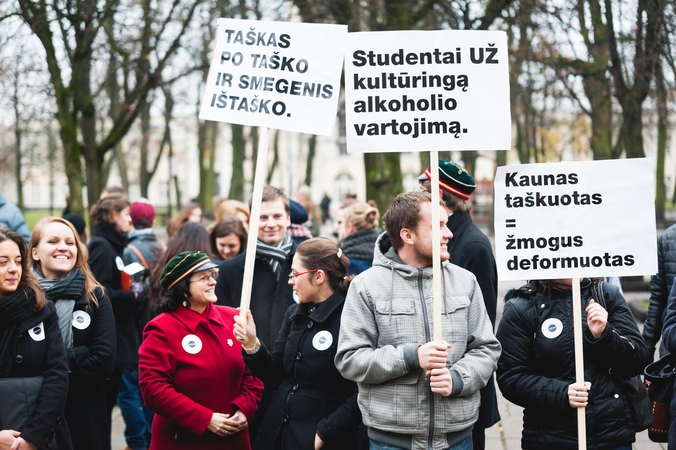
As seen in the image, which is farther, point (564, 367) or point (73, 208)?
point (73, 208)

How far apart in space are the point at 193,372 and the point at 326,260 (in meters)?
0.91

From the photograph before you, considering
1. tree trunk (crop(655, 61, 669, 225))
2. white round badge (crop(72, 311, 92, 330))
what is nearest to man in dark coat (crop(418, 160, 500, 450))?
white round badge (crop(72, 311, 92, 330))

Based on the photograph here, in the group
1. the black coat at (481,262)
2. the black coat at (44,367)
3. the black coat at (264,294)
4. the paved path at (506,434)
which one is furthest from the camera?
the paved path at (506,434)

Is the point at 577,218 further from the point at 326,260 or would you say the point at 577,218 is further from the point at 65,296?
the point at 65,296

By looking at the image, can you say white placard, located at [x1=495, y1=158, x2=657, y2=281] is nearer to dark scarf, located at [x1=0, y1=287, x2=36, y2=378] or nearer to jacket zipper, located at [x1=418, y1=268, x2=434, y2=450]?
jacket zipper, located at [x1=418, y1=268, x2=434, y2=450]

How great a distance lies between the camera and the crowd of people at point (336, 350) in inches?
157

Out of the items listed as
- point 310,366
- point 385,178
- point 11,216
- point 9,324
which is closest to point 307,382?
point 310,366

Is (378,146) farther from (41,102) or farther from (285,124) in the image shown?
(41,102)

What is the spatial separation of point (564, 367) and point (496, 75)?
1458 mm

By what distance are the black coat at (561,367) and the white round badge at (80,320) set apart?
7.85 ft

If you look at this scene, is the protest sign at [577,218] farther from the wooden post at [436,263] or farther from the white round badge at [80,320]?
the white round badge at [80,320]

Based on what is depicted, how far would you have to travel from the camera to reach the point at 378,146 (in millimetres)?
4250

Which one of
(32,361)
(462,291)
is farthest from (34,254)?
(462,291)

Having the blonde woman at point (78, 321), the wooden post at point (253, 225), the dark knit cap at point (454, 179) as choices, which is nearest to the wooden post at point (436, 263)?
the wooden post at point (253, 225)
